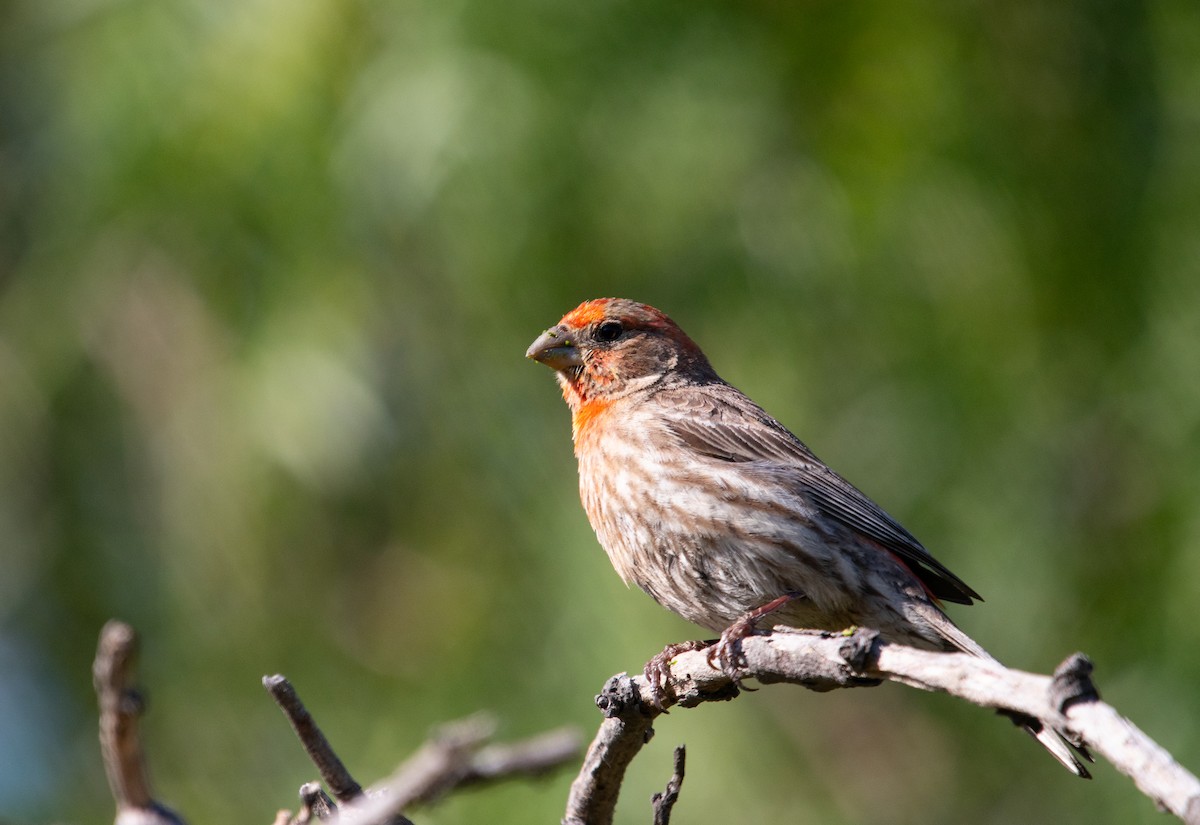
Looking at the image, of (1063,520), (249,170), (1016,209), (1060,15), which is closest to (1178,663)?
(1063,520)

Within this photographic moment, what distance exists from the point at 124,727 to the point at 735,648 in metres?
1.80

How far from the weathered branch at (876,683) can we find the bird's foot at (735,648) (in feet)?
0.11

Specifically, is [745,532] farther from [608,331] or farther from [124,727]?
[124,727]

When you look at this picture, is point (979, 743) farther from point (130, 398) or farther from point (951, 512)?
point (130, 398)

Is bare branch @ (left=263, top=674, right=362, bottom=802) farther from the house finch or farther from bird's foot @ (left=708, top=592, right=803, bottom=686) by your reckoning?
the house finch

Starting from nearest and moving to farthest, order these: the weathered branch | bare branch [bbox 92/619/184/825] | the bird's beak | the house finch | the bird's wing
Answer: bare branch [bbox 92/619/184/825] < the weathered branch < the house finch < the bird's wing < the bird's beak

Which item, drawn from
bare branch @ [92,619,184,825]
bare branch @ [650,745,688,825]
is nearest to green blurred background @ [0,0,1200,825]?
bare branch @ [650,745,688,825]

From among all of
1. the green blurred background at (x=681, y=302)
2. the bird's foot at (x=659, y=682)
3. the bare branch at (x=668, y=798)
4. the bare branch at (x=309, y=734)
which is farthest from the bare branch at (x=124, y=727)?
the green blurred background at (x=681, y=302)

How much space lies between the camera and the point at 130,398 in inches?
304

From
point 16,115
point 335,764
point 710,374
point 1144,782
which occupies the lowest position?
point 1144,782

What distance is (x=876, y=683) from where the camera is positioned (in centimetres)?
293

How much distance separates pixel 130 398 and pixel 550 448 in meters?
2.54

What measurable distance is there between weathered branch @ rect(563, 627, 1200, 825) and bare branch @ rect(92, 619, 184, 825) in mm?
1365

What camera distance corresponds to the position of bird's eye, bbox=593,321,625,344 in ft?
17.9
